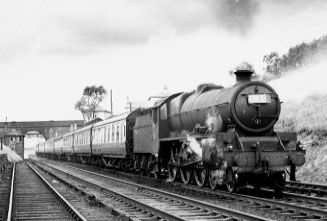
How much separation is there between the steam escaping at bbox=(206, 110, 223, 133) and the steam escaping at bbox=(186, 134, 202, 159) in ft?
1.75

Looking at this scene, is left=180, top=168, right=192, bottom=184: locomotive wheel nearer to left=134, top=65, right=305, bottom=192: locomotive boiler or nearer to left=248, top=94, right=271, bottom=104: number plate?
left=134, top=65, right=305, bottom=192: locomotive boiler

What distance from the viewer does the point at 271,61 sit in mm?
49250

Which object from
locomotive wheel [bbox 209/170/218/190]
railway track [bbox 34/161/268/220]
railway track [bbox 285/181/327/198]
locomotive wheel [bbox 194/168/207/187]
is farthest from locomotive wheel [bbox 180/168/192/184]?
railway track [bbox 285/181/327/198]

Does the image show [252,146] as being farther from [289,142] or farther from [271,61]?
[271,61]

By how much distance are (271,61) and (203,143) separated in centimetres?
3834

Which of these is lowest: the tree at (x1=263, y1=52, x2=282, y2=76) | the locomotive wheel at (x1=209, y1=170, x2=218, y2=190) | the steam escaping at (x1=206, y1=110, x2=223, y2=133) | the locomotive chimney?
the locomotive wheel at (x1=209, y1=170, x2=218, y2=190)

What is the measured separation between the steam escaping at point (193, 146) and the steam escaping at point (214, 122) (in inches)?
21.0

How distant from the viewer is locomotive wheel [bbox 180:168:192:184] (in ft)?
49.3

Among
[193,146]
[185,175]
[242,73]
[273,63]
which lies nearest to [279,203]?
[193,146]

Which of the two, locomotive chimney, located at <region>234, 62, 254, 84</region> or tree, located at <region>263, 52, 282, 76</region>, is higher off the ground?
tree, located at <region>263, 52, 282, 76</region>

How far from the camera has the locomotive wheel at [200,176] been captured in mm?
13861

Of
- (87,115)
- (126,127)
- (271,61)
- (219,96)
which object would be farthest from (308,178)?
(87,115)

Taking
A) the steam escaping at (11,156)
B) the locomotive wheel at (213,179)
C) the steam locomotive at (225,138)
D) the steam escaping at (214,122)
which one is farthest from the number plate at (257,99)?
the steam escaping at (11,156)

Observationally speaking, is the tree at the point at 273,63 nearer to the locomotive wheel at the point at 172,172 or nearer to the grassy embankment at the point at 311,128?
the grassy embankment at the point at 311,128
